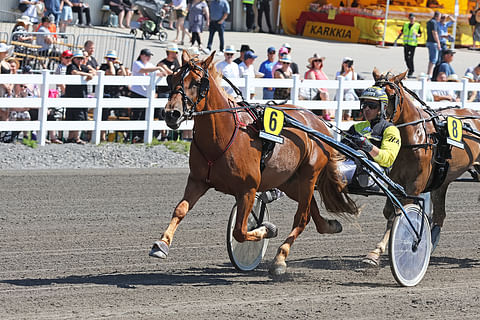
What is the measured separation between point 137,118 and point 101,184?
3156 mm

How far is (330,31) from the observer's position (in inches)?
1084

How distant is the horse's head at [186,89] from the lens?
614cm

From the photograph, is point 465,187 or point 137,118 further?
point 137,118

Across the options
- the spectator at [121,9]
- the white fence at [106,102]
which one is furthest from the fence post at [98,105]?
the spectator at [121,9]

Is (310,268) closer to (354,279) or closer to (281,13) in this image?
(354,279)

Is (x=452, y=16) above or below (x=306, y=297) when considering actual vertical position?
above

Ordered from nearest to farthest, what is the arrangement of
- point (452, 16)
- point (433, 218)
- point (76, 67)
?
point (433, 218)
point (76, 67)
point (452, 16)

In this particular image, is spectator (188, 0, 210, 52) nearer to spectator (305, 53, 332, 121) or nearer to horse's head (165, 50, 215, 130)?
spectator (305, 53, 332, 121)

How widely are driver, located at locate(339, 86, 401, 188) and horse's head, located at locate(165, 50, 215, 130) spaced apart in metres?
1.33

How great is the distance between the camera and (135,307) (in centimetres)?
572

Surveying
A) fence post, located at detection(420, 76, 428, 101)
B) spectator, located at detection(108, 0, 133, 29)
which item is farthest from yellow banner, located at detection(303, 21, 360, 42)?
fence post, located at detection(420, 76, 428, 101)

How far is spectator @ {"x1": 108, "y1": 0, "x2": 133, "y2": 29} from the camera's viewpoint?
25.0 meters

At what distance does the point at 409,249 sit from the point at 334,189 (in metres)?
1.04

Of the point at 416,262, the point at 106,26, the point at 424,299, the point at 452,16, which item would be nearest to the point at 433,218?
the point at 416,262
